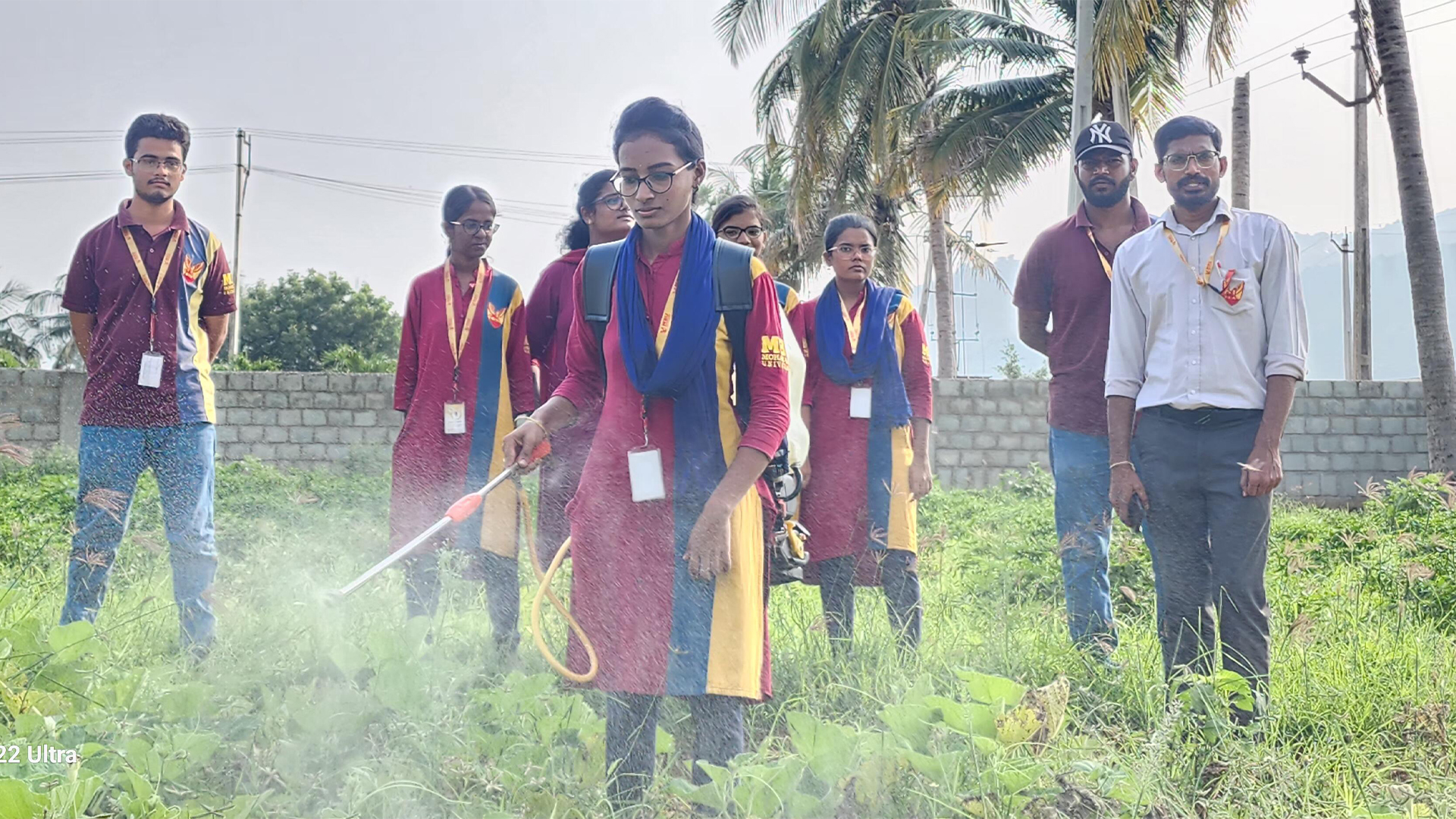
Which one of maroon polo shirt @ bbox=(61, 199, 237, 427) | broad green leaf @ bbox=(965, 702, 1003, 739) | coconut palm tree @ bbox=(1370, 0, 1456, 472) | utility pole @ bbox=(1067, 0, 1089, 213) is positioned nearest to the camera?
broad green leaf @ bbox=(965, 702, 1003, 739)

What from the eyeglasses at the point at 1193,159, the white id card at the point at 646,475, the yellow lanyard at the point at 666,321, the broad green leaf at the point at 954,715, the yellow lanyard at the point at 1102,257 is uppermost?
the eyeglasses at the point at 1193,159

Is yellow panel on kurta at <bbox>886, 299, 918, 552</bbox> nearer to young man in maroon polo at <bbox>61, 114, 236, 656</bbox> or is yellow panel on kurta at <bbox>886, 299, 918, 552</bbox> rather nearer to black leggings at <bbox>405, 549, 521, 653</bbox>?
black leggings at <bbox>405, 549, 521, 653</bbox>

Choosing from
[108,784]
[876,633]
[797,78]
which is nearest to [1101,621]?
[876,633]

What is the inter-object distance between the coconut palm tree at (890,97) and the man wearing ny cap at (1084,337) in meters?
12.3

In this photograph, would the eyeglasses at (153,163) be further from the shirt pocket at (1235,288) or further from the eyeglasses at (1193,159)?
the shirt pocket at (1235,288)

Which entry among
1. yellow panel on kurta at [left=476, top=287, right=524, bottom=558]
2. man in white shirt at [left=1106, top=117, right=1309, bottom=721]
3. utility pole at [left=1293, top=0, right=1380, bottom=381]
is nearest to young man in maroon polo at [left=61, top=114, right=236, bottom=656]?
yellow panel on kurta at [left=476, top=287, right=524, bottom=558]

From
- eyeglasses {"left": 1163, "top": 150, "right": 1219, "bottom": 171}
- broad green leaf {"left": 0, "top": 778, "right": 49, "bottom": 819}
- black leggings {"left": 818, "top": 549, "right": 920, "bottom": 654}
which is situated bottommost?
broad green leaf {"left": 0, "top": 778, "right": 49, "bottom": 819}

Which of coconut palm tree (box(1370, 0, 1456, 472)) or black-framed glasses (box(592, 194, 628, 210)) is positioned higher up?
coconut palm tree (box(1370, 0, 1456, 472))

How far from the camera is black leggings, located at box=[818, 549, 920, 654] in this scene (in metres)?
4.38

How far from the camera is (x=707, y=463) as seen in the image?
2.68 meters

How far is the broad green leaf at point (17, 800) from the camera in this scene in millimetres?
2225

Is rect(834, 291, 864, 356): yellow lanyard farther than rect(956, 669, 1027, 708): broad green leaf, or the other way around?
rect(834, 291, 864, 356): yellow lanyard

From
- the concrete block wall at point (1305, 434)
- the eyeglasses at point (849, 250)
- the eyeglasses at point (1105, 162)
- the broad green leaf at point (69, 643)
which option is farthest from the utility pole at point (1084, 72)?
the broad green leaf at point (69, 643)

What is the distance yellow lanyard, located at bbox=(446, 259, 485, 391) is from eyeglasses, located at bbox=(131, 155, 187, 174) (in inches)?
41.5
